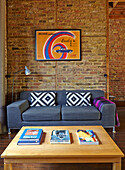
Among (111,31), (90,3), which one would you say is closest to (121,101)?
(111,31)

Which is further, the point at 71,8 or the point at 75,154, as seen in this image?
the point at 71,8

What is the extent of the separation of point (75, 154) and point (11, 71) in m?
2.92

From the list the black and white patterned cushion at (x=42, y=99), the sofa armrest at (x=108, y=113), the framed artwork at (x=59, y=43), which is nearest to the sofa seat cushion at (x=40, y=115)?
the black and white patterned cushion at (x=42, y=99)

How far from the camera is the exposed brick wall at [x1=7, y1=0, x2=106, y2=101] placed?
3.60m

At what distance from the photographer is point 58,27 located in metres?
3.61

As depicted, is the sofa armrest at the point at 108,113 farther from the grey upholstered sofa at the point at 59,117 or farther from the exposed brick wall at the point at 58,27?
the exposed brick wall at the point at 58,27

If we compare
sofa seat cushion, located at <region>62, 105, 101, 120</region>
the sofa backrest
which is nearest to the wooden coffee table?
sofa seat cushion, located at <region>62, 105, 101, 120</region>

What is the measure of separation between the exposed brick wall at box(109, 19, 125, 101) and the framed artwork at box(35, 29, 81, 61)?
9.38 feet

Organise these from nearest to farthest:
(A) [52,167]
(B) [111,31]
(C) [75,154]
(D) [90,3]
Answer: (C) [75,154], (A) [52,167], (D) [90,3], (B) [111,31]

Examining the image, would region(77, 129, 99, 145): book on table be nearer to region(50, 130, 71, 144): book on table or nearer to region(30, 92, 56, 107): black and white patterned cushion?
region(50, 130, 71, 144): book on table

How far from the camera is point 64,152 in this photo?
131 cm

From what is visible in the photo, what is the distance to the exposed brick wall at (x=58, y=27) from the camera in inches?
142

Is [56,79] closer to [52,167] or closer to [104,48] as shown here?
[104,48]

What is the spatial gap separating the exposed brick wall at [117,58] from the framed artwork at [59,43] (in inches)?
113
